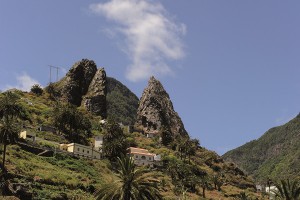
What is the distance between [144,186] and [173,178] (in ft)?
224

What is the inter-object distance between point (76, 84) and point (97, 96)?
13376 millimetres

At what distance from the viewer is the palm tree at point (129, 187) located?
54.4 m

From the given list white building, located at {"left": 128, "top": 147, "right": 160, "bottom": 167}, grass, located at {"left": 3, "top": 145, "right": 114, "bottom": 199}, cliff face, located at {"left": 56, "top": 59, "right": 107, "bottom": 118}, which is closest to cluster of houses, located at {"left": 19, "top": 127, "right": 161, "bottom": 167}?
white building, located at {"left": 128, "top": 147, "right": 160, "bottom": 167}

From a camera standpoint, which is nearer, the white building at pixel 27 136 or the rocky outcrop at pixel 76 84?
the white building at pixel 27 136

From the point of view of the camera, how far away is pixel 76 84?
19512 cm

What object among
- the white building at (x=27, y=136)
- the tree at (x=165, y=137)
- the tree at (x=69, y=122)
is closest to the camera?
the white building at (x=27, y=136)

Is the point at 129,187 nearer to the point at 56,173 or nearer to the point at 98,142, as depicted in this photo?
the point at 56,173

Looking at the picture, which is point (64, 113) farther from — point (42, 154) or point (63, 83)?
point (63, 83)

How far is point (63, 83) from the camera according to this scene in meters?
197

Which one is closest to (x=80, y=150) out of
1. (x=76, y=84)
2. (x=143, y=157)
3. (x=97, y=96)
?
(x=143, y=157)

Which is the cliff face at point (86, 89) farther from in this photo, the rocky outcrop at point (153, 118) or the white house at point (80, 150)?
the white house at point (80, 150)

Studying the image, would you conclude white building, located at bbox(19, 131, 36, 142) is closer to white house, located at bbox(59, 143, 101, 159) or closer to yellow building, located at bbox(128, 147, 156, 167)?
white house, located at bbox(59, 143, 101, 159)

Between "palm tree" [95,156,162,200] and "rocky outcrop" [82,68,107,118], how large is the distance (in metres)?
128

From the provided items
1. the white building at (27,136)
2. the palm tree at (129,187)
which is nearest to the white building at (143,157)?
the white building at (27,136)
